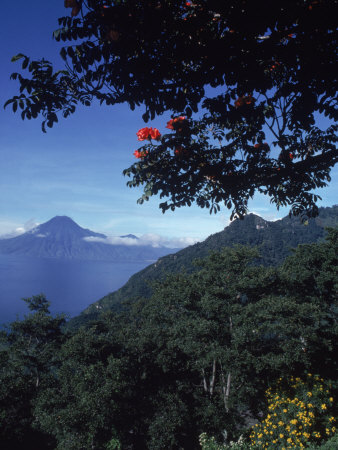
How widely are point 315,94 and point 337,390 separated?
40.5ft

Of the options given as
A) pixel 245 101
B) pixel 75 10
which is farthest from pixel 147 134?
pixel 75 10

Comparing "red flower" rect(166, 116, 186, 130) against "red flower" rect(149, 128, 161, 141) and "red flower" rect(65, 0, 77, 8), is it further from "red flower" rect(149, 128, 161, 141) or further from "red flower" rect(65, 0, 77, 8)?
"red flower" rect(65, 0, 77, 8)

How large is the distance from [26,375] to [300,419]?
1627cm

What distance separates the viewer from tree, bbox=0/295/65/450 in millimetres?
12492

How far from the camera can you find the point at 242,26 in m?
2.28

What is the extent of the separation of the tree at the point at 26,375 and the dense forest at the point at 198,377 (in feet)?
0.22

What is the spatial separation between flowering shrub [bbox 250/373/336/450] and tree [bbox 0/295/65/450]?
11547mm

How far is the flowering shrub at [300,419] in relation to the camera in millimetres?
7487

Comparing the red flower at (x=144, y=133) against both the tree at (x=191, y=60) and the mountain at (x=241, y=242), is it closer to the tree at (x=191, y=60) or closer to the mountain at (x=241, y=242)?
the tree at (x=191, y=60)

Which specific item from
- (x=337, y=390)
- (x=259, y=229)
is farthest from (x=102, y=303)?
(x=337, y=390)

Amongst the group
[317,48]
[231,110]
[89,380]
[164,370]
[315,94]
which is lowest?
[164,370]

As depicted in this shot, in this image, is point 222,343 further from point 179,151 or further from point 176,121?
point 176,121

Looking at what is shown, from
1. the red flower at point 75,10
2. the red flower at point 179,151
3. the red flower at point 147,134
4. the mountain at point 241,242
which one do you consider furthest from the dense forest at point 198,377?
the mountain at point 241,242

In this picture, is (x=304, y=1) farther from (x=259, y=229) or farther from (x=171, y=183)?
(x=259, y=229)
